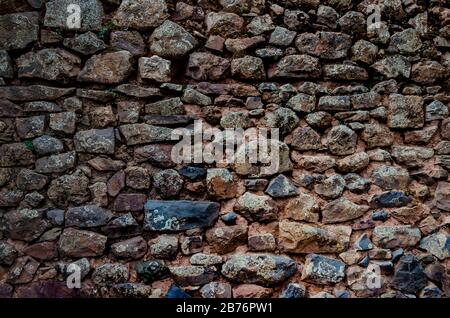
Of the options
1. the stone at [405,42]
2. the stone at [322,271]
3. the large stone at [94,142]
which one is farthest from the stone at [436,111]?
the large stone at [94,142]

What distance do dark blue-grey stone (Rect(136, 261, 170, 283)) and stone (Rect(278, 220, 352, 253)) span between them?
77 cm

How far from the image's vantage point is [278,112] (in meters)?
2.76

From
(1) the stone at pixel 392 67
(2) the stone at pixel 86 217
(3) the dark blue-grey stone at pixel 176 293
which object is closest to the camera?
(3) the dark blue-grey stone at pixel 176 293

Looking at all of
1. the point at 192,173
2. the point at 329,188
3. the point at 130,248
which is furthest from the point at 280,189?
the point at 130,248

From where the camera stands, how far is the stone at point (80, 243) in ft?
8.27

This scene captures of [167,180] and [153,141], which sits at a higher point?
[153,141]

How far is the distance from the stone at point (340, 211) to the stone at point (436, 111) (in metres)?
0.87

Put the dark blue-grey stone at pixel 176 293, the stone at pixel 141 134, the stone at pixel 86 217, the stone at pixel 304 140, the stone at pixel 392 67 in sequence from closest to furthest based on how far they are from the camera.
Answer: the dark blue-grey stone at pixel 176 293, the stone at pixel 86 217, the stone at pixel 141 134, the stone at pixel 304 140, the stone at pixel 392 67

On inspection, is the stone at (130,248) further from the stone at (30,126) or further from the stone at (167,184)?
the stone at (30,126)

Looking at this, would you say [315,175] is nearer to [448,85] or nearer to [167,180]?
[167,180]

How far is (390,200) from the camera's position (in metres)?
2.71

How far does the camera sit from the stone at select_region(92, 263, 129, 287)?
8.15 feet
